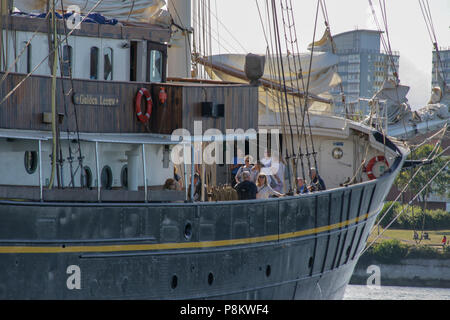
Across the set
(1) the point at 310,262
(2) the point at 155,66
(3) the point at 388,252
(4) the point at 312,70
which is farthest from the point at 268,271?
(3) the point at 388,252

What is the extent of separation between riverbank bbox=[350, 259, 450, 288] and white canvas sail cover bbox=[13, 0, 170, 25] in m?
35.9

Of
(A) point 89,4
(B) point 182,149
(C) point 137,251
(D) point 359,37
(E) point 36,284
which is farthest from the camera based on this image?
(D) point 359,37

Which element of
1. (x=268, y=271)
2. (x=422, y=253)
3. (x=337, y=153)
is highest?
(x=337, y=153)

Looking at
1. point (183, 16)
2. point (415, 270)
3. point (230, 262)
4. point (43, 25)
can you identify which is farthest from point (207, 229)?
point (415, 270)

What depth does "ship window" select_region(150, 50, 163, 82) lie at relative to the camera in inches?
702

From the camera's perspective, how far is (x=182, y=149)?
57.3 ft

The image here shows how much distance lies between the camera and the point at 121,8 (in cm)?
2259

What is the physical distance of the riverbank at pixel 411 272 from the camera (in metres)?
57.0

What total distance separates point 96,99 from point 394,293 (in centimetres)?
3636

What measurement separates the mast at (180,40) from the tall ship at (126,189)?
464 centimetres

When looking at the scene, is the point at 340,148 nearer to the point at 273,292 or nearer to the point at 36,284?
the point at 273,292

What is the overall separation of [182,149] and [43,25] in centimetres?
334

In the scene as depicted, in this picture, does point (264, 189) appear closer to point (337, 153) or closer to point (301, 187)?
point (301, 187)

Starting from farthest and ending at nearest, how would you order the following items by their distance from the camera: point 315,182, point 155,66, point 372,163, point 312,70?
point 312,70 < point 372,163 < point 315,182 < point 155,66
